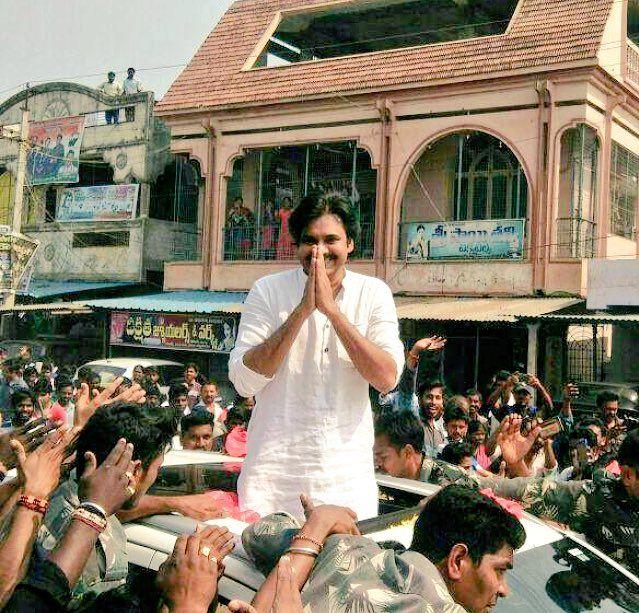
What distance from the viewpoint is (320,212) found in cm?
288

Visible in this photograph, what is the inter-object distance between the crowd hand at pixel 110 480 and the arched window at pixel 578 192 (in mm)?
14304

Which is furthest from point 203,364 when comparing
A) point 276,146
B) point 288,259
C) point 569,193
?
point 569,193

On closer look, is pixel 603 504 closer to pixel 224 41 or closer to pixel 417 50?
pixel 417 50

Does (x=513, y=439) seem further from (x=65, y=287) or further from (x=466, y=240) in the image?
(x=65, y=287)

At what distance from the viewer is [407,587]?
2141mm

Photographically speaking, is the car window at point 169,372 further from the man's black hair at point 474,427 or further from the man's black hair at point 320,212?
the man's black hair at point 320,212

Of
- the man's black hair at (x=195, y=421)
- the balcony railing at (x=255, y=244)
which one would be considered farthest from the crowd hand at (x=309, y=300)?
the balcony railing at (x=255, y=244)

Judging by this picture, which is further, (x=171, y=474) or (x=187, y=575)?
(x=171, y=474)

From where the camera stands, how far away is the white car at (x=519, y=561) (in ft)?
8.73

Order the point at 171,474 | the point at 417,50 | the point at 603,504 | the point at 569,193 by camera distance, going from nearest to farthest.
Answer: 1. the point at 171,474
2. the point at 603,504
3. the point at 569,193
4. the point at 417,50

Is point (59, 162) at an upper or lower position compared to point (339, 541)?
upper

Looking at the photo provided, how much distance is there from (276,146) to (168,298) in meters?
4.18

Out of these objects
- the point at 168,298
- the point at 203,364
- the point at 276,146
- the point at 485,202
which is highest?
the point at 276,146

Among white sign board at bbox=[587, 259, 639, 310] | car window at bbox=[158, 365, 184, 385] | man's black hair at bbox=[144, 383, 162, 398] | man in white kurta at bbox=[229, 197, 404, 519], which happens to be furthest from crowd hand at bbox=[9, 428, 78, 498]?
car window at bbox=[158, 365, 184, 385]
